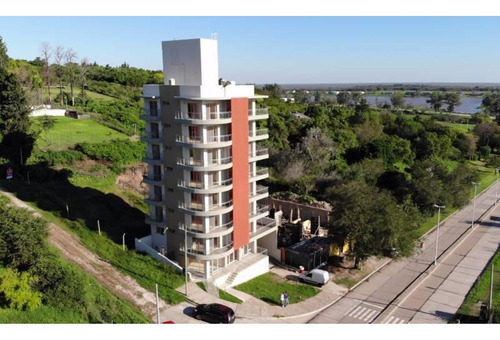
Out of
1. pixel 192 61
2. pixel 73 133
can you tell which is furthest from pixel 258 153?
pixel 73 133

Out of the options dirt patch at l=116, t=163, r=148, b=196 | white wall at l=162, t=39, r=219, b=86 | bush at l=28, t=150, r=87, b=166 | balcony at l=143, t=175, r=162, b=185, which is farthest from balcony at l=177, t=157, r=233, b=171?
bush at l=28, t=150, r=87, b=166

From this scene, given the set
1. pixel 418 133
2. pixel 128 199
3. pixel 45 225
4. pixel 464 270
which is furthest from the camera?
pixel 418 133

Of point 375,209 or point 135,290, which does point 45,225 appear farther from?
point 375,209

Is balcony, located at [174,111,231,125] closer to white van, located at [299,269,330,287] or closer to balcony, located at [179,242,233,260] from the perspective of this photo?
balcony, located at [179,242,233,260]

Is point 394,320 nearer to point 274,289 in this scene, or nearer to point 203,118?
point 274,289

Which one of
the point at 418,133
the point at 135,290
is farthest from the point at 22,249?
the point at 418,133
